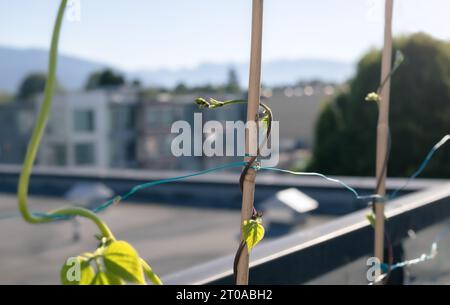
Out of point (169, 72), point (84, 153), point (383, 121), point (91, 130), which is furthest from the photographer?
point (169, 72)

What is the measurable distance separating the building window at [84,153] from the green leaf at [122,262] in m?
21.4

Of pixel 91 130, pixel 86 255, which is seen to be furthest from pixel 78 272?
pixel 91 130

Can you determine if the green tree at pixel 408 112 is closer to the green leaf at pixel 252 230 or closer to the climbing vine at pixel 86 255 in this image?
the green leaf at pixel 252 230

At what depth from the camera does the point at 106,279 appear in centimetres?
33

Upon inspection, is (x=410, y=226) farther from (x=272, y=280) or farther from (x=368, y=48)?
(x=368, y=48)

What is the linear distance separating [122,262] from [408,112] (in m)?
13.9

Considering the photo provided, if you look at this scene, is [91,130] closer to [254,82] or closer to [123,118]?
[123,118]

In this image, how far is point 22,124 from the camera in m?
21.7

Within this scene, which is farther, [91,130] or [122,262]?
[91,130]

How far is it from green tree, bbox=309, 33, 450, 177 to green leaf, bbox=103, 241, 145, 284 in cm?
1333

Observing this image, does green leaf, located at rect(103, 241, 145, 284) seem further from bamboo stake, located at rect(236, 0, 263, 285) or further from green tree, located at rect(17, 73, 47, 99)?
Result: green tree, located at rect(17, 73, 47, 99)

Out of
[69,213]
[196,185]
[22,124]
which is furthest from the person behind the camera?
[22,124]
